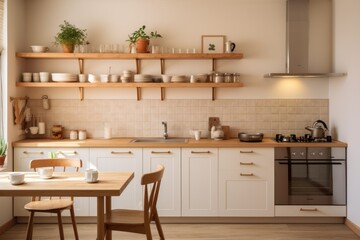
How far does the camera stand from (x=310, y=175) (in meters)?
4.87

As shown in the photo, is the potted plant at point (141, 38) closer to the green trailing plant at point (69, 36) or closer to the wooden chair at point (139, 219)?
the green trailing plant at point (69, 36)

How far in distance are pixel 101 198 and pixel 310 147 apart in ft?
8.77

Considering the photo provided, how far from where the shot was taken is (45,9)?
5.47 meters

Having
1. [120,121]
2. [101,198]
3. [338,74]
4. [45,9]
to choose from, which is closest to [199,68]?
[120,121]

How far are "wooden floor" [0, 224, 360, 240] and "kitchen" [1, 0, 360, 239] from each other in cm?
118

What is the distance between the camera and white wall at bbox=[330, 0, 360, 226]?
15.0 feet

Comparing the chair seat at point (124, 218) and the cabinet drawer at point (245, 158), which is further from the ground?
the cabinet drawer at point (245, 158)

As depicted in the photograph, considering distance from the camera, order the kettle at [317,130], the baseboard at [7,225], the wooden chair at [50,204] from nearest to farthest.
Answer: the wooden chair at [50,204], the baseboard at [7,225], the kettle at [317,130]

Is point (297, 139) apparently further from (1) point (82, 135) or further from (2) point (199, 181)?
(1) point (82, 135)

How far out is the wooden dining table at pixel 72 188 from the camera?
298 centimetres

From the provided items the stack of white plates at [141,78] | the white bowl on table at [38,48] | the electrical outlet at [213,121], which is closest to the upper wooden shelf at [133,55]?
Answer: the white bowl on table at [38,48]

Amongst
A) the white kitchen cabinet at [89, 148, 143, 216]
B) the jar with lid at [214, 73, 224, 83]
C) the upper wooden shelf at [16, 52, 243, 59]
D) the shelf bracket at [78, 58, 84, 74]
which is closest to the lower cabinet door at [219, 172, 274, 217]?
the white kitchen cabinet at [89, 148, 143, 216]

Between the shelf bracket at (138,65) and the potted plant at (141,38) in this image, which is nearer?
the potted plant at (141,38)

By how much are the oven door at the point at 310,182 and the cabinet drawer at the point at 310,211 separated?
0.14 feet
